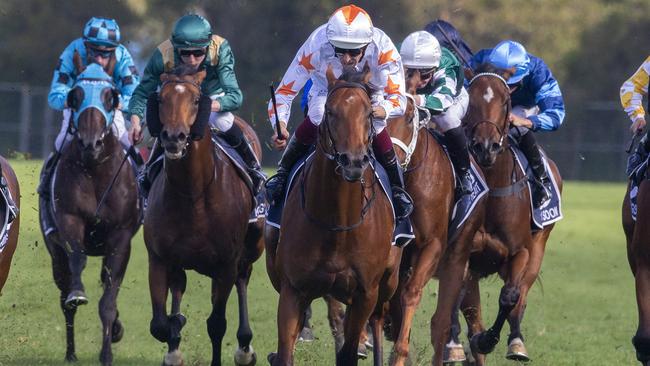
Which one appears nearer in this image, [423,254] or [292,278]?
[292,278]

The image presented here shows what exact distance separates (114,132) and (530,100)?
338cm

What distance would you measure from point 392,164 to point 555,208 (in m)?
3.07

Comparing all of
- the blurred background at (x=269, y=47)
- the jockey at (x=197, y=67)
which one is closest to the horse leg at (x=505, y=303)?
the jockey at (x=197, y=67)

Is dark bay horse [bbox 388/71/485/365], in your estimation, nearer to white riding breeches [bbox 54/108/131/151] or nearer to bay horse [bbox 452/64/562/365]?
bay horse [bbox 452/64/562/365]

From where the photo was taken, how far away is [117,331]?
1095 cm

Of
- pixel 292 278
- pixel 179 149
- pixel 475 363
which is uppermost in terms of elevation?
pixel 179 149

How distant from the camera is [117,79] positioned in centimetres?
1151

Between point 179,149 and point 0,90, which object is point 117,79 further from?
point 0,90

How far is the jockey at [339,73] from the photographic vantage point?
789 cm

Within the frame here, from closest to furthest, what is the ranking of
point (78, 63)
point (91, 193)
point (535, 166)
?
point (535, 166)
point (91, 193)
point (78, 63)

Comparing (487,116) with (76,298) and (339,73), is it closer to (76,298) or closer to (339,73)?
(339,73)

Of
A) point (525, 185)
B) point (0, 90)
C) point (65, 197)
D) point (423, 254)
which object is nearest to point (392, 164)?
point (423, 254)

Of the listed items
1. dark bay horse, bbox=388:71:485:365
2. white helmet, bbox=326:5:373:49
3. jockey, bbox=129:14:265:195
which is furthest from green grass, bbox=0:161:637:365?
white helmet, bbox=326:5:373:49

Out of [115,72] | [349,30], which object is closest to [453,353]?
[349,30]
